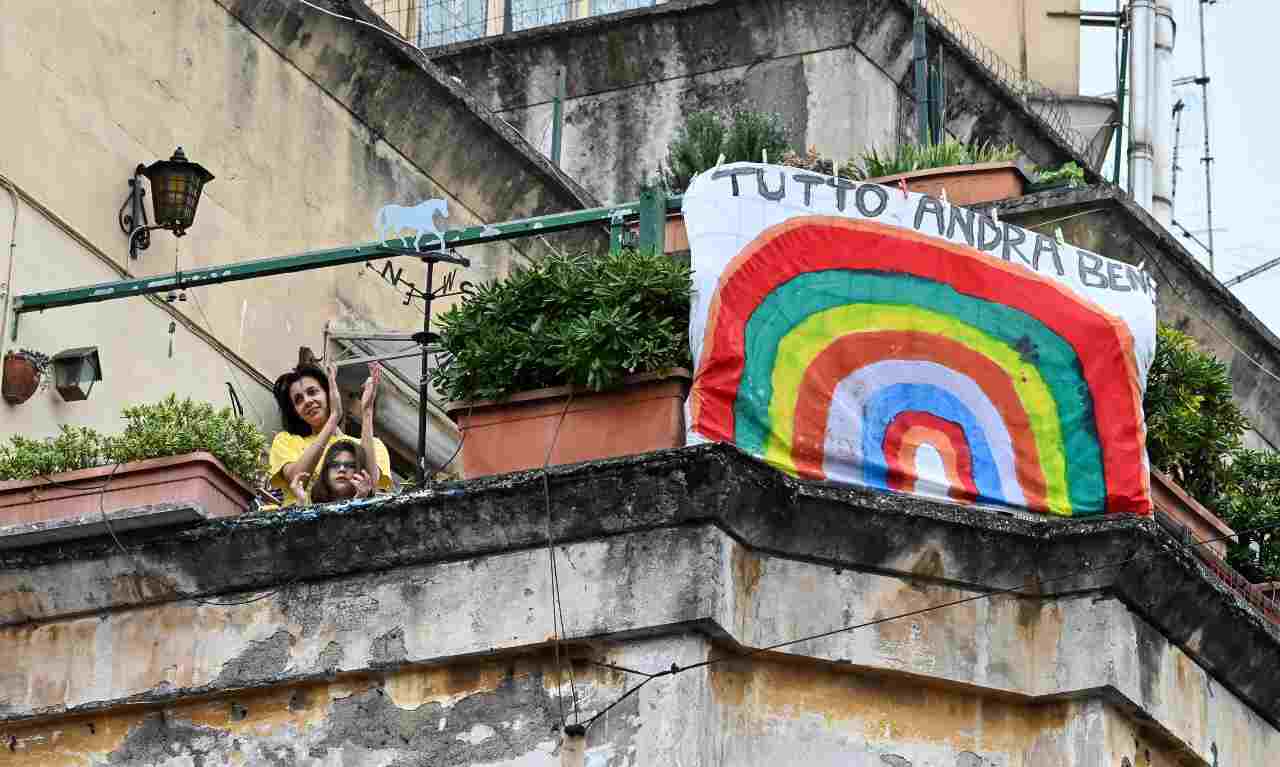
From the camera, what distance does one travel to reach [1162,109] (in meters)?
26.3

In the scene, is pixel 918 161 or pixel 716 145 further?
pixel 716 145

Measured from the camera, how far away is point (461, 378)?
14.3m

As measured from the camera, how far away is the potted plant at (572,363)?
13.9 m

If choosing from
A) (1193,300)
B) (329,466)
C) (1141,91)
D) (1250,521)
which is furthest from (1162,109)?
(329,466)

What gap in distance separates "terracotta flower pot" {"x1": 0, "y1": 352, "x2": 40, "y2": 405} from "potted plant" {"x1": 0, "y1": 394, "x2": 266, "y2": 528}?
4.69 feet

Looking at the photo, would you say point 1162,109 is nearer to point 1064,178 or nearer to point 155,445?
point 1064,178

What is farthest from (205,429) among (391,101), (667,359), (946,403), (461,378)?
(391,101)

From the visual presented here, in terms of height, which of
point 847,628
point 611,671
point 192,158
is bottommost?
point 611,671

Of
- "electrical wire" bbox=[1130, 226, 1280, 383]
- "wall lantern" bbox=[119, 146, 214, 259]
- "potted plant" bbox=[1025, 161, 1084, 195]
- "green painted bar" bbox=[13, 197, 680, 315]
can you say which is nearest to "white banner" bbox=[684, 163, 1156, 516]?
"green painted bar" bbox=[13, 197, 680, 315]

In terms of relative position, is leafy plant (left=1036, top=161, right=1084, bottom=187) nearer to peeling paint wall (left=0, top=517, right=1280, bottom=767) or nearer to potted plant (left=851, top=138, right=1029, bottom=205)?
potted plant (left=851, top=138, right=1029, bottom=205)

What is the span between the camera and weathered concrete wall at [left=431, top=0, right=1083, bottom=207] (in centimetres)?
2391

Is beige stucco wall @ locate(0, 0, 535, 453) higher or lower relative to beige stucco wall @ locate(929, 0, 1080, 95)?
lower

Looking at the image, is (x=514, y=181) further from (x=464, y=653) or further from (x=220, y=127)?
(x=464, y=653)

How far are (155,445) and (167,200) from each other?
314cm
